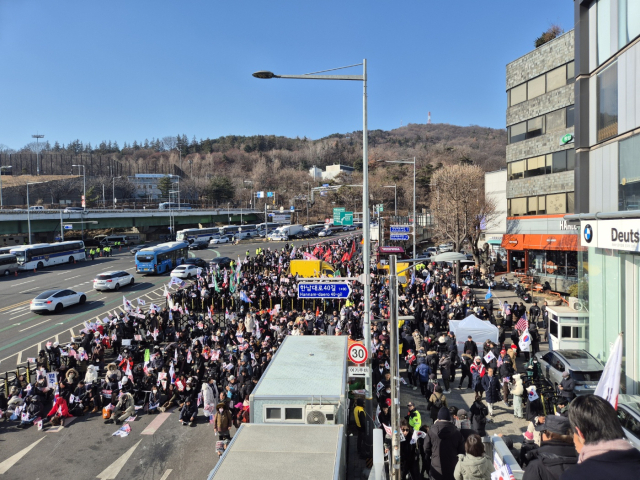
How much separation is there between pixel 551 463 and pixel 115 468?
9773 mm

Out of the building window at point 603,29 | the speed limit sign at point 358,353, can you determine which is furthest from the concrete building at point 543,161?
the speed limit sign at point 358,353

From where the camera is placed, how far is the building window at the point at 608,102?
13.7 metres

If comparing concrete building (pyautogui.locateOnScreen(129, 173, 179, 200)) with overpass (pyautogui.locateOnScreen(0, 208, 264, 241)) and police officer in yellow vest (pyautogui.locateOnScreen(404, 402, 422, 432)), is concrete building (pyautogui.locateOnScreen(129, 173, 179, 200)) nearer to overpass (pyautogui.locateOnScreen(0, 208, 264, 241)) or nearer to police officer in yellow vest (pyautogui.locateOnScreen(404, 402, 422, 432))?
overpass (pyautogui.locateOnScreen(0, 208, 264, 241))

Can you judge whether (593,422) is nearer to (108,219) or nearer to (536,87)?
(536,87)

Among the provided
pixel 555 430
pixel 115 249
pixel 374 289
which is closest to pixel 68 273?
pixel 115 249

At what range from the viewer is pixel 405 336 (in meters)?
16.7

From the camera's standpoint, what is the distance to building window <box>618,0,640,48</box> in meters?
12.3

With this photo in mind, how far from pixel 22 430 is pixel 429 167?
106190 millimetres

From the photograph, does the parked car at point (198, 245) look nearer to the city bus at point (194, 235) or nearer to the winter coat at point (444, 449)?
the city bus at point (194, 235)

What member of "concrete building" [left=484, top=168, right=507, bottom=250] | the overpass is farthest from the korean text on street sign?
the overpass

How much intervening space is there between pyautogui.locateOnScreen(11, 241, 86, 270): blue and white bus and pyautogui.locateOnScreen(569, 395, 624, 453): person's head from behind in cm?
5285

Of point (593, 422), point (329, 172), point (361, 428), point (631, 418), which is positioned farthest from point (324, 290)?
point (329, 172)

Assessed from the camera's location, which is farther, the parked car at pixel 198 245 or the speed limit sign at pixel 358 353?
the parked car at pixel 198 245

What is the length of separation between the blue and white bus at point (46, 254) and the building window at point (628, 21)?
51194 millimetres
